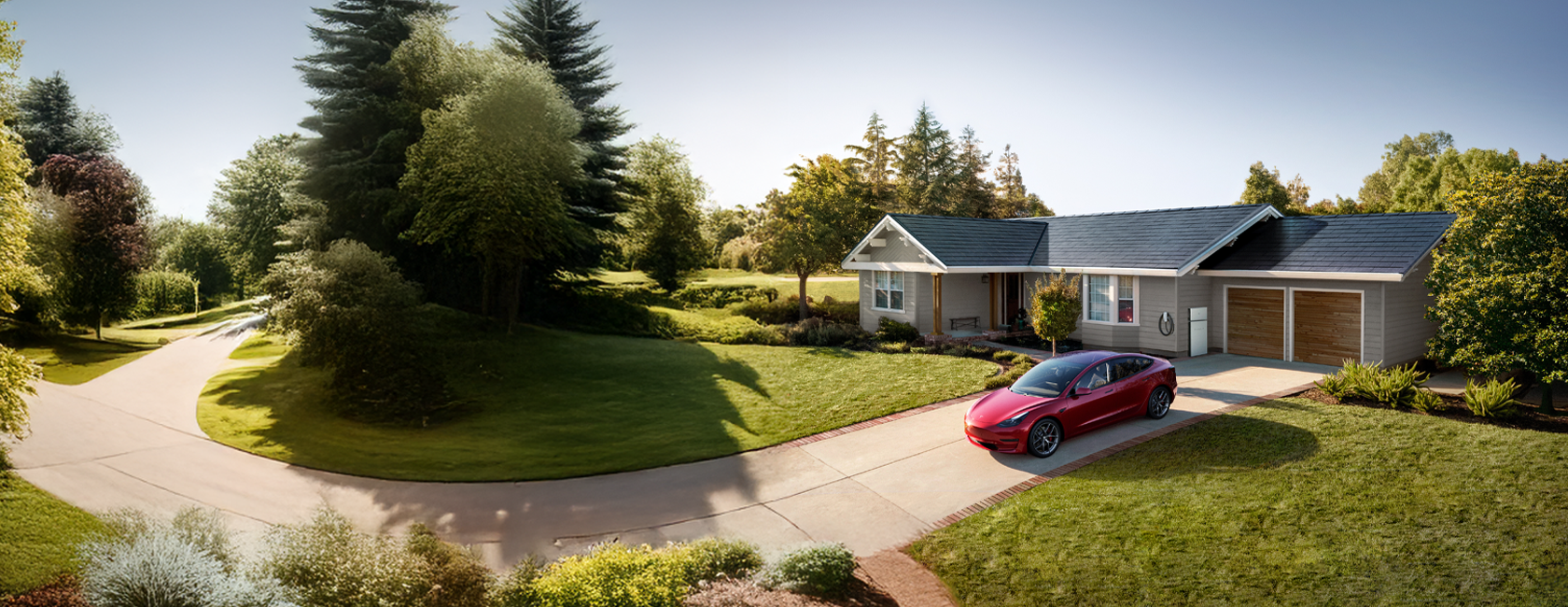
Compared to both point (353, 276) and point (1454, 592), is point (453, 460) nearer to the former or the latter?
point (353, 276)

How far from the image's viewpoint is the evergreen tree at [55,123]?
26.9 metres

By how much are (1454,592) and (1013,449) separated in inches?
208

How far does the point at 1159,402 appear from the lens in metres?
13.1

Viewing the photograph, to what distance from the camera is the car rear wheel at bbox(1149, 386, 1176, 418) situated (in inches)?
512

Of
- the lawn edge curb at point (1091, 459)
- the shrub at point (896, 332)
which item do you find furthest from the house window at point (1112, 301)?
the lawn edge curb at point (1091, 459)

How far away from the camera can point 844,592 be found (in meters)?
7.18

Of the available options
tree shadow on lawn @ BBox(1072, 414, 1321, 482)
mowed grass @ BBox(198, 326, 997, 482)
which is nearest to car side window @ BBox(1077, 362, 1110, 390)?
tree shadow on lawn @ BBox(1072, 414, 1321, 482)

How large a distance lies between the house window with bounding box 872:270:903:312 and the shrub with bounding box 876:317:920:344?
140cm

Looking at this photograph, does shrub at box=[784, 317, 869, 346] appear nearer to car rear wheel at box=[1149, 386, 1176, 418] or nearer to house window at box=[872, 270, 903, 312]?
house window at box=[872, 270, 903, 312]

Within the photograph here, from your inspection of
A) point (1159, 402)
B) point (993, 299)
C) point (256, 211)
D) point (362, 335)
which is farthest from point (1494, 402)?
point (256, 211)

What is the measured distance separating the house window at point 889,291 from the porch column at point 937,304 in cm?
161

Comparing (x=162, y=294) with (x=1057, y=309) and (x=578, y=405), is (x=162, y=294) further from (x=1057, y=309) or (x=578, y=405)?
(x=1057, y=309)

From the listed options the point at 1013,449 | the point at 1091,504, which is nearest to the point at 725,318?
the point at 1013,449

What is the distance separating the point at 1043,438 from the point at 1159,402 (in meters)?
3.32
